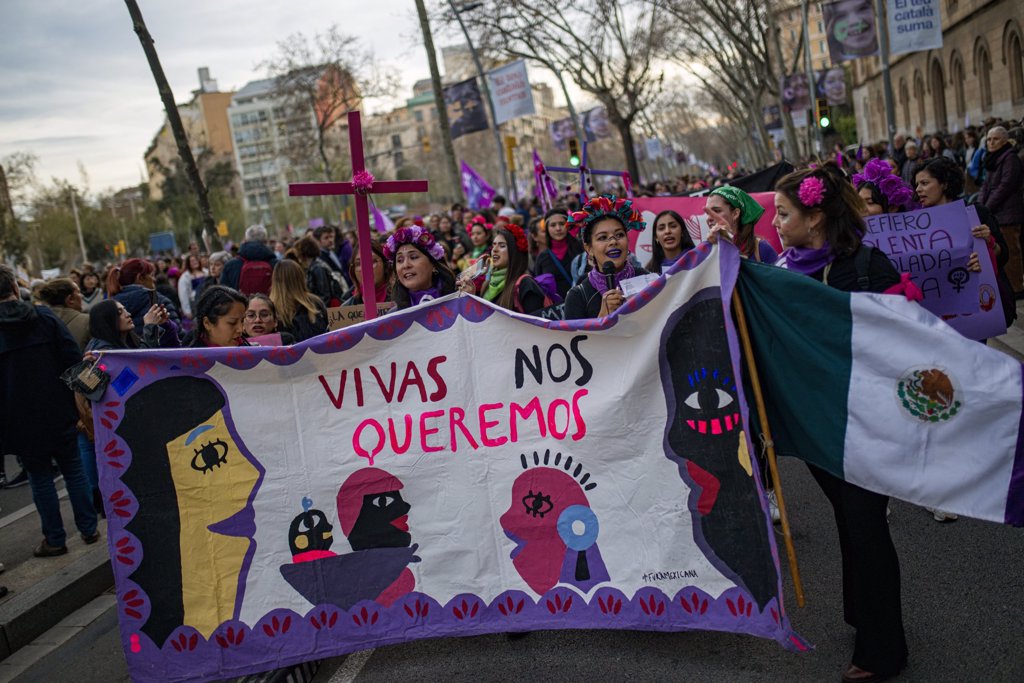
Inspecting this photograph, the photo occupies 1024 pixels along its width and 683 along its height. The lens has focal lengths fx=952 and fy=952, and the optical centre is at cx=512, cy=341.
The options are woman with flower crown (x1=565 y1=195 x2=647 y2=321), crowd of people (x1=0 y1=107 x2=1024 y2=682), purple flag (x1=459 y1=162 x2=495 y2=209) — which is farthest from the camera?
purple flag (x1=459 y1=162 x2=495 y2=209)

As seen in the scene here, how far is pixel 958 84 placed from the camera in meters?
35.8

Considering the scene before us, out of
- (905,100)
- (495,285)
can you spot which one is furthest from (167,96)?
(905,100)

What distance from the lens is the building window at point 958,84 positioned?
115 ft

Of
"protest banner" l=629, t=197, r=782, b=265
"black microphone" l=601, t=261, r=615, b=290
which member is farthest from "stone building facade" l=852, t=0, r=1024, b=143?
"black microphone" l=601, t=261, r=615, b=290

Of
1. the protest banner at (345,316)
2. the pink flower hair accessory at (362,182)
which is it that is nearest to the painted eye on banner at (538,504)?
the pink flower hair accessory at (362,182)

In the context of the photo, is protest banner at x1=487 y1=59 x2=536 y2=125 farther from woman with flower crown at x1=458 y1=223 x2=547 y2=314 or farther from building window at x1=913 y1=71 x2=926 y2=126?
building window at x1=913 y1=71 x2=926 y2=126

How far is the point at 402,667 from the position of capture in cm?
425

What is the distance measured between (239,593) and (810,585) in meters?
2.67

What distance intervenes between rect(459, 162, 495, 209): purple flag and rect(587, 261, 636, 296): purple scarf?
13771 mm

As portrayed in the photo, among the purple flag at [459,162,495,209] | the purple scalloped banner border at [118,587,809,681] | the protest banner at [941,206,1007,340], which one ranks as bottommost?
the purple scalloped banner border at [118,587,809,681]

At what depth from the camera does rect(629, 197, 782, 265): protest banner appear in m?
9.38

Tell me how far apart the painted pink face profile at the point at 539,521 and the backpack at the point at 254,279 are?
21.2 ft

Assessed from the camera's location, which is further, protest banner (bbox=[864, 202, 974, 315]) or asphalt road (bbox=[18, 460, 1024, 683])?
protest banner (bbox=[864, 202, 974, 315])

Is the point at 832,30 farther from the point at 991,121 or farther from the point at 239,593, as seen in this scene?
the point at 239,593
